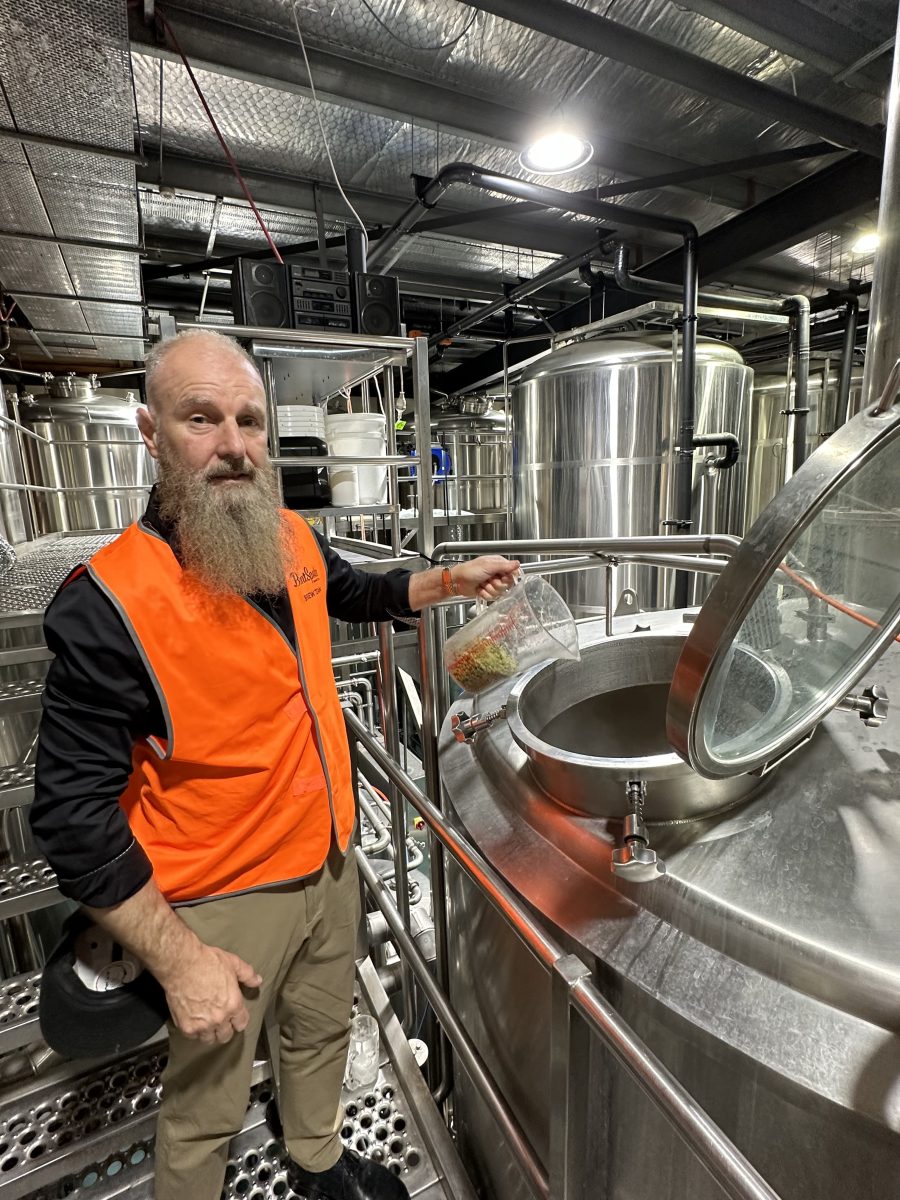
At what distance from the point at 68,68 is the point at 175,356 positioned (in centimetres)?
86

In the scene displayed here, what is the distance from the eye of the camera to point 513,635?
105 cm

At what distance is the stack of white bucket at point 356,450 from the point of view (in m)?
2.20

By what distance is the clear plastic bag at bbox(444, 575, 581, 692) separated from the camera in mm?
1046

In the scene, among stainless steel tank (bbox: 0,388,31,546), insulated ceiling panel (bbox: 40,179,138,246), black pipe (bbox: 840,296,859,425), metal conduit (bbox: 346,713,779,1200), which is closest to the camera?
metal conduit (bbox: 346,713,779,1200)

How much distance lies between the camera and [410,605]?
4.12 ft

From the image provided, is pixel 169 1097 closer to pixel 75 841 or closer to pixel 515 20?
pixel 75 841

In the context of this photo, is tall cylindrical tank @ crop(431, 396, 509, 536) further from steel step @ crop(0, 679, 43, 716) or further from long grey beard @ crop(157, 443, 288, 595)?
long grey beard @ crop(157, 443, 288, 595)

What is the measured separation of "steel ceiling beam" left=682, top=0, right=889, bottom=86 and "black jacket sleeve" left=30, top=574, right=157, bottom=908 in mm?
Answer: 2197

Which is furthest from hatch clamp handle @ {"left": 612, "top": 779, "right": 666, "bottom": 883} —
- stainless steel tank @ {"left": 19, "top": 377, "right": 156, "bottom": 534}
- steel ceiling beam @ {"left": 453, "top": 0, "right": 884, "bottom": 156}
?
stainless steel tank @ {"left": 19, "top": 377, "right": 156, "bottom": 534}

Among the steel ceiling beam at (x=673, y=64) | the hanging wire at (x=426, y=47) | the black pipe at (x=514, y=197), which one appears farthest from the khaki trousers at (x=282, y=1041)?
the black pipe at (x=514, y=197)

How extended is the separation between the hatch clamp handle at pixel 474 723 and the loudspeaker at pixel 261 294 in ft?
5.11

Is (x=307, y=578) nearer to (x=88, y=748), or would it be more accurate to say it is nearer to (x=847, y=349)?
(x=88, y=748)

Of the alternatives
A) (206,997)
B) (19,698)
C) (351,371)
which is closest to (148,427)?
(206,997)

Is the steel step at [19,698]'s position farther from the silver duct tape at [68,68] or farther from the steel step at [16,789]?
the silver duct tape at [68,68]
